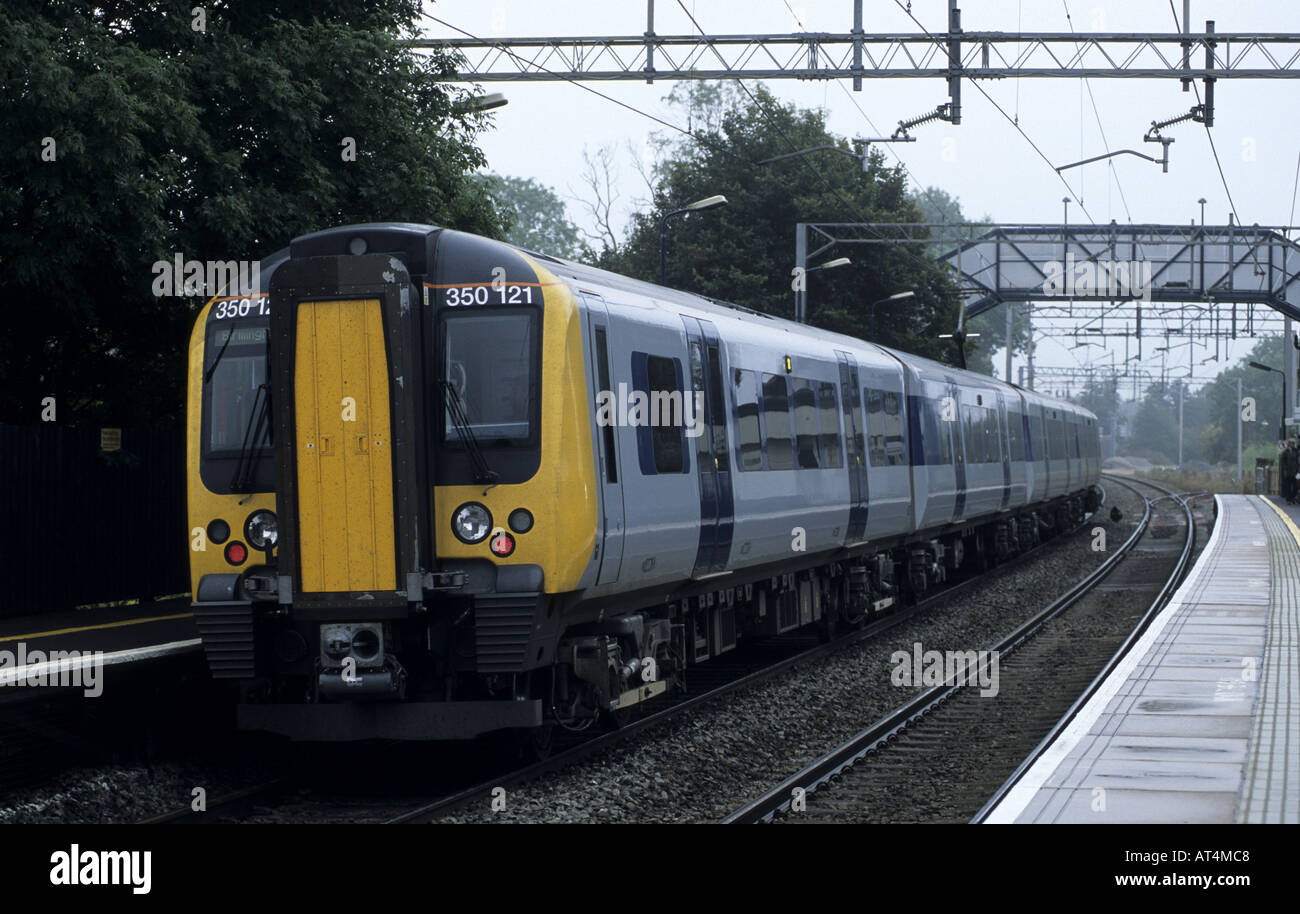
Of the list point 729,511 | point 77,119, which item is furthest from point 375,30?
point 729,511

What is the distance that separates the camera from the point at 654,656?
1211cm

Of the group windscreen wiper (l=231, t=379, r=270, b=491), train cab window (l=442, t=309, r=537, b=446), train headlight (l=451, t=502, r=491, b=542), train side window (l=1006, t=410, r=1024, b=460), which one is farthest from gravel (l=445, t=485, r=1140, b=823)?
train side window (l=1006, t=410, r=1024, b=460)

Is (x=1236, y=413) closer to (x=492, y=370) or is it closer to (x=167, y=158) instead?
(x=167, y=158)

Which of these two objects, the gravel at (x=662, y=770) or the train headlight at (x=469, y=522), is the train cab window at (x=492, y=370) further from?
the gravel at (x=662, y=770)

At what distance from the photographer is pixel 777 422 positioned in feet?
47.3

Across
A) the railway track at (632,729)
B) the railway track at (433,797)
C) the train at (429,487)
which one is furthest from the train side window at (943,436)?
the train at (429,487)

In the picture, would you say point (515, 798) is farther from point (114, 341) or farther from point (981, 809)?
point (114, 341)

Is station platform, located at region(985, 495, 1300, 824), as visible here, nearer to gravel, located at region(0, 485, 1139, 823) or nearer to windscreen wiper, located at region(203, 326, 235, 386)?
gravel, located at region(0, 485, 1139, 823)

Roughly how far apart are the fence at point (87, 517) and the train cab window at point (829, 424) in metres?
6.81

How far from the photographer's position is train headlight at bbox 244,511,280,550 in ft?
33.1

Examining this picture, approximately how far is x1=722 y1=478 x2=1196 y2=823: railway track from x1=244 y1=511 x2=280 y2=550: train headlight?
3.48 meters

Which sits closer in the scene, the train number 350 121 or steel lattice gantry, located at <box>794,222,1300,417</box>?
the train number 350 121

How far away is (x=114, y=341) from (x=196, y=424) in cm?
673

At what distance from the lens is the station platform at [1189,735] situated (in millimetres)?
8180
